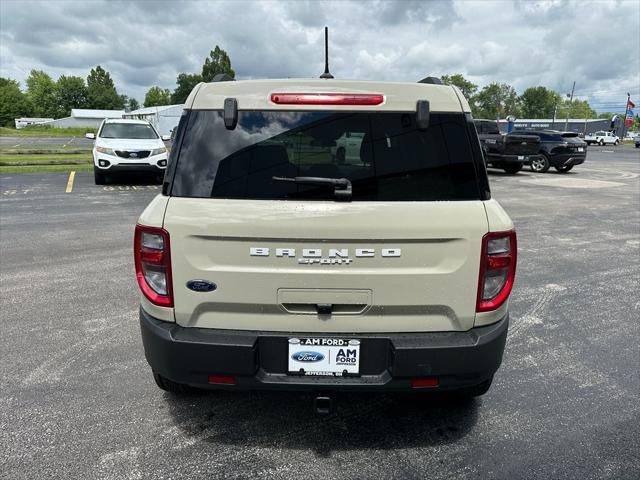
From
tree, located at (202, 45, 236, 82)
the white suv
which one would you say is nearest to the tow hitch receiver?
the white suv

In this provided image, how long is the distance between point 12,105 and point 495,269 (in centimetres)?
14268

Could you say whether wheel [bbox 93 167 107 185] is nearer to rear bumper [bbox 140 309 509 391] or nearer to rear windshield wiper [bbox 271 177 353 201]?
rear bumper [bbox 140 309 509 391]

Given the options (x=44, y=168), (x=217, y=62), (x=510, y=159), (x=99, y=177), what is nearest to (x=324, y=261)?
(x=99, y=177)

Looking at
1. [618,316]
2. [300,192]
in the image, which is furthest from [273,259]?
[618,316]

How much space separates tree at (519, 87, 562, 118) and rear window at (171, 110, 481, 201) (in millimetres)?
153176

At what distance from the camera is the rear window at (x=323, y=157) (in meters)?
2.33

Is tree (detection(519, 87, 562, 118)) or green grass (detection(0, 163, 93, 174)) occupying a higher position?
tree (detection(519, 87, 562, 118))

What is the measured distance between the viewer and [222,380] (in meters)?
2.36

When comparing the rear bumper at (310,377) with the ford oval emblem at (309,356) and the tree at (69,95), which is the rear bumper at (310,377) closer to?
the ford oval emblem at (309,356)

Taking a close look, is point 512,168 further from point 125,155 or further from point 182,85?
point 182,85

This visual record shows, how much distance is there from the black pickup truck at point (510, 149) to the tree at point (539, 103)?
13461cm

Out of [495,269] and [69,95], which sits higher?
[69,95]

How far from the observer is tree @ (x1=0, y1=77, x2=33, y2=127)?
117 meters

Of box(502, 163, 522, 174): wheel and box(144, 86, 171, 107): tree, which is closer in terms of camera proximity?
box(502, 163, 522, 174): wheel
